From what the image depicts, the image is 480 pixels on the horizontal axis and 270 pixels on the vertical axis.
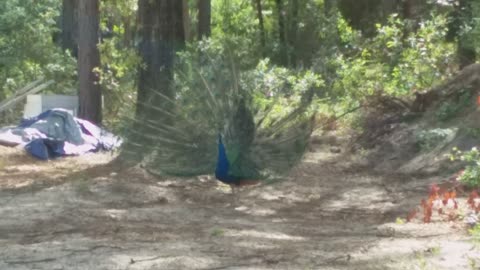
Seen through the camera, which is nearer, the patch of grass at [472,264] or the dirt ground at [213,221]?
the patch of grass at [472,264]

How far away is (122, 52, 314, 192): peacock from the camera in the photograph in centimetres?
1234

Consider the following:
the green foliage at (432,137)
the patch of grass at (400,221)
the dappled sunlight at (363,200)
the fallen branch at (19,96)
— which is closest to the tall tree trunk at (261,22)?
the fallen branch at (19,96)

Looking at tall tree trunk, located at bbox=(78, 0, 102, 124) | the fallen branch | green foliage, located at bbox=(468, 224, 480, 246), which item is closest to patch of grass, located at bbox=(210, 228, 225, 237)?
green foliage, located at bbox=(468, 224, 480, 246)

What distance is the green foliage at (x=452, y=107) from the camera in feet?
52.1

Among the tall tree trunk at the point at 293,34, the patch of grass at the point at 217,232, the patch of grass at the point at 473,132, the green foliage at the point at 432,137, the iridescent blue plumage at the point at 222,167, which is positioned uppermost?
the tall tree trunk at the point at 293,34

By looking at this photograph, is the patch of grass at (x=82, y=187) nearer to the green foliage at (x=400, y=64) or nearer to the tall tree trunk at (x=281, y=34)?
the green foliage at (x=400, y=64)

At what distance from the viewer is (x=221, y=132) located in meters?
12.5

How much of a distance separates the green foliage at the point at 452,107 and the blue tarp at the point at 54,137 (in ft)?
18.4

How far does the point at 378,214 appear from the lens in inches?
451

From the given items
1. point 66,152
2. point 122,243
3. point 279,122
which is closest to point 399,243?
point 122,243

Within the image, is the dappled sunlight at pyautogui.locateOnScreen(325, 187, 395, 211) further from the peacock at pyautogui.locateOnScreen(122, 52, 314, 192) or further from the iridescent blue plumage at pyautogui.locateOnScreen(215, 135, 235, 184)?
the iridescent blue plumage at pyautogui.locateOnScreen(215, 135, 235, 184)

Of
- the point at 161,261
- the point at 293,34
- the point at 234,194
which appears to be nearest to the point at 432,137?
the point at 234,194

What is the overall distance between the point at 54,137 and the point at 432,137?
6708 mm

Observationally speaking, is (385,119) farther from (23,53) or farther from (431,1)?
(23,53)
